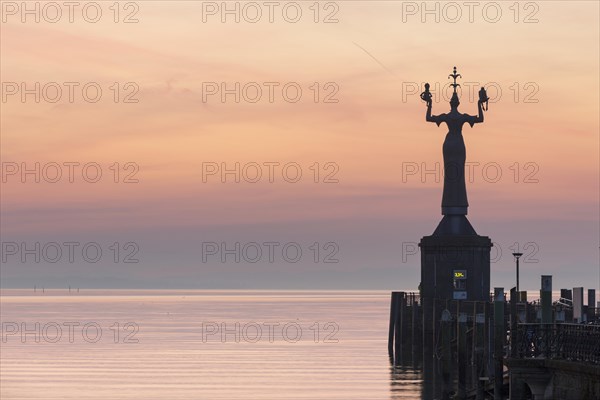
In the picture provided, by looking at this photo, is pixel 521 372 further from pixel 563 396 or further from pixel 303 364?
pixel 303 364

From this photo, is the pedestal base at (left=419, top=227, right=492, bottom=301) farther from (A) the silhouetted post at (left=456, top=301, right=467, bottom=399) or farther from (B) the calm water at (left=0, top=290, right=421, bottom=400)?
(A) the silhouetted post at (left=456, top=301, right=467, bottom=399)

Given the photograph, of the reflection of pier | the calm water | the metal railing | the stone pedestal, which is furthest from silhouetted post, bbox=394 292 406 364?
the metal railing

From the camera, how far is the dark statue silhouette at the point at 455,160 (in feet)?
246

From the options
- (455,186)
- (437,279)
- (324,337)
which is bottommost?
(324,337)

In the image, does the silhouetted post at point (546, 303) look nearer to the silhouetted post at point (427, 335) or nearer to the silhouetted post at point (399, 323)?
the silhouetted post at point (427, 335)

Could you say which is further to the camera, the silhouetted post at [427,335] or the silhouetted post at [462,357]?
the silhouetted post at [427,335]

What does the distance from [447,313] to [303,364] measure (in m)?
28.0

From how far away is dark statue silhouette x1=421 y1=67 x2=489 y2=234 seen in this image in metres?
75.1

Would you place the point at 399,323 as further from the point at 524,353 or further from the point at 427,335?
the point at 524,353

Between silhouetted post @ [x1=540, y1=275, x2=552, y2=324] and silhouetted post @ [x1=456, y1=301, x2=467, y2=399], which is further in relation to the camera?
silhouetted post @ [x1=456, y1=301, x2=467, y2=399]

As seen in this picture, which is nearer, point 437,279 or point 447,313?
point 447,313

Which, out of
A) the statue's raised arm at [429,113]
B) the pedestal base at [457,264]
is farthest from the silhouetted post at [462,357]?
the statue's raised arm at [429,113]

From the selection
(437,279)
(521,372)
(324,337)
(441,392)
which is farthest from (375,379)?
(324,337)

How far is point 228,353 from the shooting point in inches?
4104
